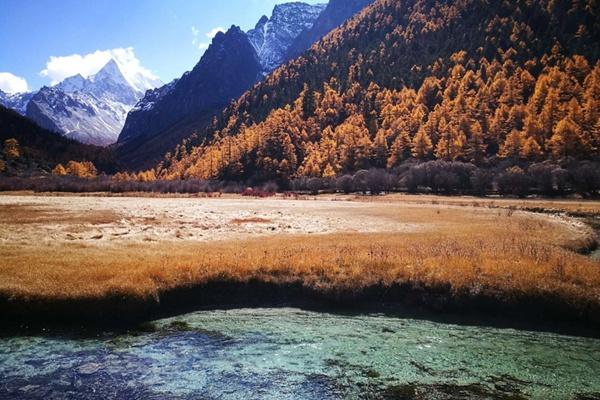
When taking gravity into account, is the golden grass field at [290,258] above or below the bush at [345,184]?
below

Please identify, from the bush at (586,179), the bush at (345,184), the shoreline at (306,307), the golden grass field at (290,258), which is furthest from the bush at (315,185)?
the shoreline at (306,307)

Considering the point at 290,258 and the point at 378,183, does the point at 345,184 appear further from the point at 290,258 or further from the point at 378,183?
the point at 290,258

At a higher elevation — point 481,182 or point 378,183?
point 481,182

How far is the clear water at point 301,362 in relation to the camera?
13477mm

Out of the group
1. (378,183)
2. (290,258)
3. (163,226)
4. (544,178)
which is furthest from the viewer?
(378,183)

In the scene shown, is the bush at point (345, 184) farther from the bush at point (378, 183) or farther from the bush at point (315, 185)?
the bush at point (315, 185)

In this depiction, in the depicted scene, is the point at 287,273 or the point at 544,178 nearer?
the point at 287,273

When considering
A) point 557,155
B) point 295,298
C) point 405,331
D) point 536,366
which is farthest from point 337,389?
point 557,155

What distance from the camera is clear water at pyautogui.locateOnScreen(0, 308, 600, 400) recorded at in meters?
13.5

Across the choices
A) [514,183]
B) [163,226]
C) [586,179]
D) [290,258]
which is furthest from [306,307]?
[514,183]

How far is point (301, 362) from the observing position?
1576 centimetres

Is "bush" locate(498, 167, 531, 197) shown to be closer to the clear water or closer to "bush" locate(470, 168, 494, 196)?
"bush" locate(470, 168, 494, 196)

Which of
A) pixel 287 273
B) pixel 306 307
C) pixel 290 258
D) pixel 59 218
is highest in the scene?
pixel 59 218

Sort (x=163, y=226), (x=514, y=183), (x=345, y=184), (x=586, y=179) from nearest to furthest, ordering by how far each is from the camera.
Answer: (x=163, y=226) → (x=586, y=179) → (x=514, y=183) → (x=345, y=184)
